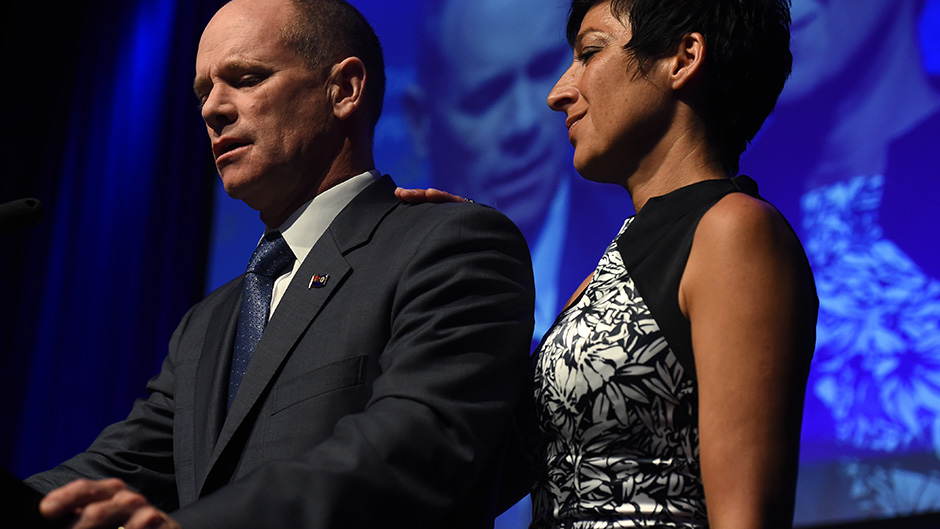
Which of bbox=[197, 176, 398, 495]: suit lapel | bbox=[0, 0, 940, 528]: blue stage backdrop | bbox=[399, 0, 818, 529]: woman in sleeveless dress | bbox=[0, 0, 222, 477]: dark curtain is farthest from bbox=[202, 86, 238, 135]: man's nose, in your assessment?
bbox=[0, 0, 222, 477]: dark curtain

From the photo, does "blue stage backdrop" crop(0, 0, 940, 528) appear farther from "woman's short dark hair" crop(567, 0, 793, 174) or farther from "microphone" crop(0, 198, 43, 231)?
"microphone" crop(0, 198, 43, 231)

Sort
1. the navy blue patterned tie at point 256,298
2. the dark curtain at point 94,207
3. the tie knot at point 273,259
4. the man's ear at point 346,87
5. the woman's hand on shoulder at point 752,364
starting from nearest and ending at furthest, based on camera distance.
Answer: the woman's hand on shoulder at point 752,364
the navy blue patterned tie at point 256,298
the tie knot at point 273,259
the man's ear at point 346,87
the dark curtain at point 94,207

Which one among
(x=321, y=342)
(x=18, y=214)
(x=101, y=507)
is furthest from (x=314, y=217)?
(x=101, y=507)

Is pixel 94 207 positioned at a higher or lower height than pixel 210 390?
higher

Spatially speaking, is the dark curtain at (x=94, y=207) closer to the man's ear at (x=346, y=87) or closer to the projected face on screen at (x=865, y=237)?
the man's ear at (x=346, y=87)

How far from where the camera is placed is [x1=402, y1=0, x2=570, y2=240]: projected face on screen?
2.61m

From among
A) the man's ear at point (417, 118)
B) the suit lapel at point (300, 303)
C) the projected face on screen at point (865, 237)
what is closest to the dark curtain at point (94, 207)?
the man's ear at point (417, 118)

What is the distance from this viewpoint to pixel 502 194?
2664 millimetres

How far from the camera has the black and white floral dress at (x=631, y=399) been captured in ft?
3.66

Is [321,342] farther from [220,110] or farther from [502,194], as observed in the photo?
[502,194]

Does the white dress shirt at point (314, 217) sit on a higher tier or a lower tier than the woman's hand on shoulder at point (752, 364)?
higher

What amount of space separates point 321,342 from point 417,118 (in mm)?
1701

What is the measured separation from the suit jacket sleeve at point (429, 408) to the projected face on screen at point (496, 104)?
1.20 metres

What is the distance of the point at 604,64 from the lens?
4.49 ft
